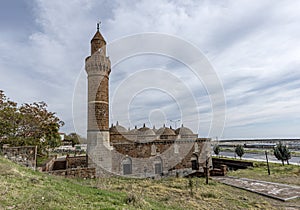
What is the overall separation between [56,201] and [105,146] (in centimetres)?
1199

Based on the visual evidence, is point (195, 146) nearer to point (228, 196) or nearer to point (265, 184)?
point (265, 184)

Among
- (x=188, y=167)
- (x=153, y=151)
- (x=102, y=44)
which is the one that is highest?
(x=102, y=44)

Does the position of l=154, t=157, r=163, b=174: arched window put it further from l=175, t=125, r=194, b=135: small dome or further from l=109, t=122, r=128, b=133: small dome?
l=175, t=125, r=194, b=135: small dome

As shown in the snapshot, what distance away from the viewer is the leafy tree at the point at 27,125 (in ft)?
40.5

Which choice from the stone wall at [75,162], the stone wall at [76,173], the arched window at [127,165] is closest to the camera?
the stone wall at [76,173]

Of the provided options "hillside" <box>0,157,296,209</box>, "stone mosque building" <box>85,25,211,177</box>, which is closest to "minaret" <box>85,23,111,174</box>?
"stone mosque building" <box>85,25,211,177</box>

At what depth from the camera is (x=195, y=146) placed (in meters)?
23.8

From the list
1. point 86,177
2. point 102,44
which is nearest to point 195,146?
point 86,177

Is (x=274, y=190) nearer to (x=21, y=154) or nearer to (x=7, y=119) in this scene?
(x=21, y=154)

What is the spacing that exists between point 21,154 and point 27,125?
132 inches

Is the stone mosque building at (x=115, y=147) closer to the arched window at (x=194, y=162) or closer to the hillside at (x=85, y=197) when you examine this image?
the arched window at (x=194, y=162)

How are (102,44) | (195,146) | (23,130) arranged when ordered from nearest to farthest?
(23,130), (102,44), (195,146)

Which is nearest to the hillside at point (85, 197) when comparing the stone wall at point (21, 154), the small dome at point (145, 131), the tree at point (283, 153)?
the stone wall at point (21, 154)

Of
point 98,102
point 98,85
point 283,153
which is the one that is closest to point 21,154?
point 98,102
